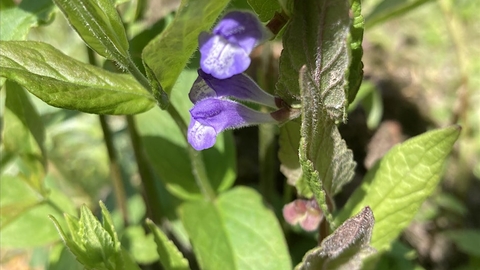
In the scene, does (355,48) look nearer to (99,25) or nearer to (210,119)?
(210,119)

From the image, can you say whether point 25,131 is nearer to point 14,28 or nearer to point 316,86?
point 14,28

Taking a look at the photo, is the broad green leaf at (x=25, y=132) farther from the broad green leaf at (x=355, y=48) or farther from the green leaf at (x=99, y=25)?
the broad green leaf at (x=355, y=48)

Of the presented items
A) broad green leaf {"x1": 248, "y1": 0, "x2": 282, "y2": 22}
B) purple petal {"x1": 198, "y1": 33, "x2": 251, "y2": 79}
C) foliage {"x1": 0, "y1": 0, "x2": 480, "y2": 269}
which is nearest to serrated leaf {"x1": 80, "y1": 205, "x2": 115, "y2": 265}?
foliage {"x1": 0, "y1": 0, "x2": 480, "y2": 269}

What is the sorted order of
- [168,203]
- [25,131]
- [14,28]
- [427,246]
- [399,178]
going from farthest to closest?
[427,246], [168,203], [25,131], [14,28], [399,178]

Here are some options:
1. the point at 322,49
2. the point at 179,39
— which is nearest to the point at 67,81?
the point at 179,39

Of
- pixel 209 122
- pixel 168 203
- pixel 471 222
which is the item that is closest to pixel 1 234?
pixel 168 203

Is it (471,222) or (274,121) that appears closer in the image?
(274,121)

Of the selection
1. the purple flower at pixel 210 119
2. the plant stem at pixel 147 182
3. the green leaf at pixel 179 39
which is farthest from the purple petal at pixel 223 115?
the plant stem at pixel 147 182
